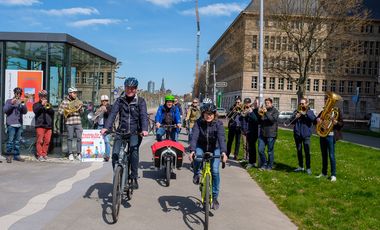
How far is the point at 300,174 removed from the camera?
1038 cm

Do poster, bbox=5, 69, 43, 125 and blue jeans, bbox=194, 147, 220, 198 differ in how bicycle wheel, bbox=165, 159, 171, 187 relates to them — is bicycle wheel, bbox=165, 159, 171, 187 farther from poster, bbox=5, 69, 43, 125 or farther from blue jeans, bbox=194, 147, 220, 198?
poster, bbox=5, 69, 43, 125

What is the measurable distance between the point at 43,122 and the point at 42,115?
0.60ft

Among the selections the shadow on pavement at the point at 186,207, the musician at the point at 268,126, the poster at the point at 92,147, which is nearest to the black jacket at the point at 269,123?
the musician at the point at 268,126

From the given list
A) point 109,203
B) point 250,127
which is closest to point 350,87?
point 250,127

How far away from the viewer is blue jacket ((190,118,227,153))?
21.4ft

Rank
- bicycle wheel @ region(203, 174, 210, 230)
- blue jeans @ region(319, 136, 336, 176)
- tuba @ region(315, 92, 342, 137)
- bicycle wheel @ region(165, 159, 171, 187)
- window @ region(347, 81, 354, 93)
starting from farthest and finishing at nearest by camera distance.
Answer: window @ region(347, 81, 354, 93) → blue jeans @ region(319, 136, 336, 176) → tuba @ region(315, 92, 342, 137) → bicycle wheel @ region(165, 159, 171, 187) → bicycle wheel @ region(203, 174, 210, 230)

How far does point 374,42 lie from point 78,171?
89.1m

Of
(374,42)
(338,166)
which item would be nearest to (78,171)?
(338,166)

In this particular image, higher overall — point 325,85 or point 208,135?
point 325,85

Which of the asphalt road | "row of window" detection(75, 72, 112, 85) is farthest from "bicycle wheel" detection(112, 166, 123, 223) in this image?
"row of window" detection(75, 72, 112, 85)

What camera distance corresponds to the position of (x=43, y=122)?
36.7 feet

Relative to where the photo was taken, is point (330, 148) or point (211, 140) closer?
point (211, 140)

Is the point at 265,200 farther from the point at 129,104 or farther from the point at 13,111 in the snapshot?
the point at 13,111

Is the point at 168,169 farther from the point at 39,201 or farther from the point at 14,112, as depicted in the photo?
the point at 14,112
